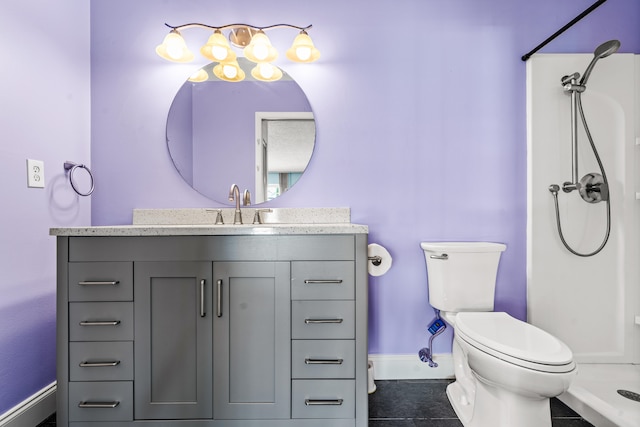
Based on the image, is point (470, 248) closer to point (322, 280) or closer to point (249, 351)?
point (322, 280)

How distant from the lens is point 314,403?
1.30m

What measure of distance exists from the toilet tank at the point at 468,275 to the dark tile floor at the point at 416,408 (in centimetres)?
47

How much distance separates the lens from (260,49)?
1.76m

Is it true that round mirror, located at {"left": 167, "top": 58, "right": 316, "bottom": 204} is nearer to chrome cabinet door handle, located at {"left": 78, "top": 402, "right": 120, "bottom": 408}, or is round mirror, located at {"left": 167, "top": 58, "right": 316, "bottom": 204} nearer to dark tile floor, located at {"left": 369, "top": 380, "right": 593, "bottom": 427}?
chrome cabinet door handle, located at {"left": 78, "top": 402, "right": 120, "bottom": 408}

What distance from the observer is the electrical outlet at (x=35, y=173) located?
4.81 feet

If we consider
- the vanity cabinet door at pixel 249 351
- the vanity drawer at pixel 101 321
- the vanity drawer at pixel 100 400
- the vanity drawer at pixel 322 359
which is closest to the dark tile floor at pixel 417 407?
the vanity drawer at pixel 322 359

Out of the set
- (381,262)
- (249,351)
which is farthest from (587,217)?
(249,351)

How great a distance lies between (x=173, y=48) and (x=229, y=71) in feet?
0.99

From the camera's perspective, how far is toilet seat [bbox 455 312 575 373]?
3.61 feet

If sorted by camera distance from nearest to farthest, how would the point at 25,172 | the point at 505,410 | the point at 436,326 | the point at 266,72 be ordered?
the point at 505,410, the point at 25,172, the point at 436,326, the point at 266,72

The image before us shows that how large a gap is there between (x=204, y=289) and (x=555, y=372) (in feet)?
4.15

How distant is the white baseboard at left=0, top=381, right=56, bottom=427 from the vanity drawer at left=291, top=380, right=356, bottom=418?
116cm

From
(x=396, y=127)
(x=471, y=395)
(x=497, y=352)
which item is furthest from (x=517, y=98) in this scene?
(x=471, y=395)

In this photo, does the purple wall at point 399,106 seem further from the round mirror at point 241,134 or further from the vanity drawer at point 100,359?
the vanity drawer at point 100,359
